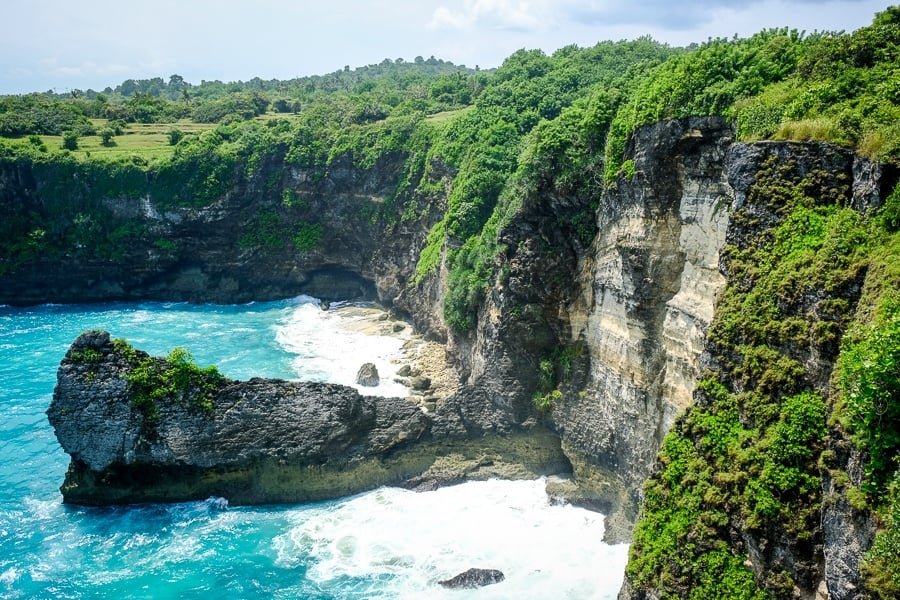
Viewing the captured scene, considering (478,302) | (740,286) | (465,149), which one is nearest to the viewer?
(740,286)

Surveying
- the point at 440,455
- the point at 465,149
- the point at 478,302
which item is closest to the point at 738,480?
the point at 440,455

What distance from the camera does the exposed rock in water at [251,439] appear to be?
108 feet

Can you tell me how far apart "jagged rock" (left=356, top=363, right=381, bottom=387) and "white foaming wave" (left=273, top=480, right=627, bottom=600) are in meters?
9.24

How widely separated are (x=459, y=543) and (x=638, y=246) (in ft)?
49.9

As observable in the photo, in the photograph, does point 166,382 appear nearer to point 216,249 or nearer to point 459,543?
point 459,543

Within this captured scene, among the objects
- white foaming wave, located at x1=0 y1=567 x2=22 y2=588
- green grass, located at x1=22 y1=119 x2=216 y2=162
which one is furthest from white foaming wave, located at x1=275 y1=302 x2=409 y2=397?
green grass, located at x1=22 y1=119 x2=216 y2=162

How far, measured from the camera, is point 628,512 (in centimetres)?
3012

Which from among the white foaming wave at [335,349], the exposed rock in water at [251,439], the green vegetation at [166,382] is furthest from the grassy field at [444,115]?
the green vegetation at [166,382]

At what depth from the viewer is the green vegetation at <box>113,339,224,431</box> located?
32.8 metres

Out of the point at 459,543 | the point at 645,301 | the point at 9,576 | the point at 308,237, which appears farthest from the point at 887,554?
the point at 308,237

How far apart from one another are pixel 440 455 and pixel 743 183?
21.7 meters

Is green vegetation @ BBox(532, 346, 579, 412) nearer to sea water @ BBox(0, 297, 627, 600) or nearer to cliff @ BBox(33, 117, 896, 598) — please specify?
cliff @ BBox(33, 117, 896, 598)

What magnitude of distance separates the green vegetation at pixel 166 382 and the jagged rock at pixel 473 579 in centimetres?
1385

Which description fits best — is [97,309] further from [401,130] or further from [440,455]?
[440,455]
